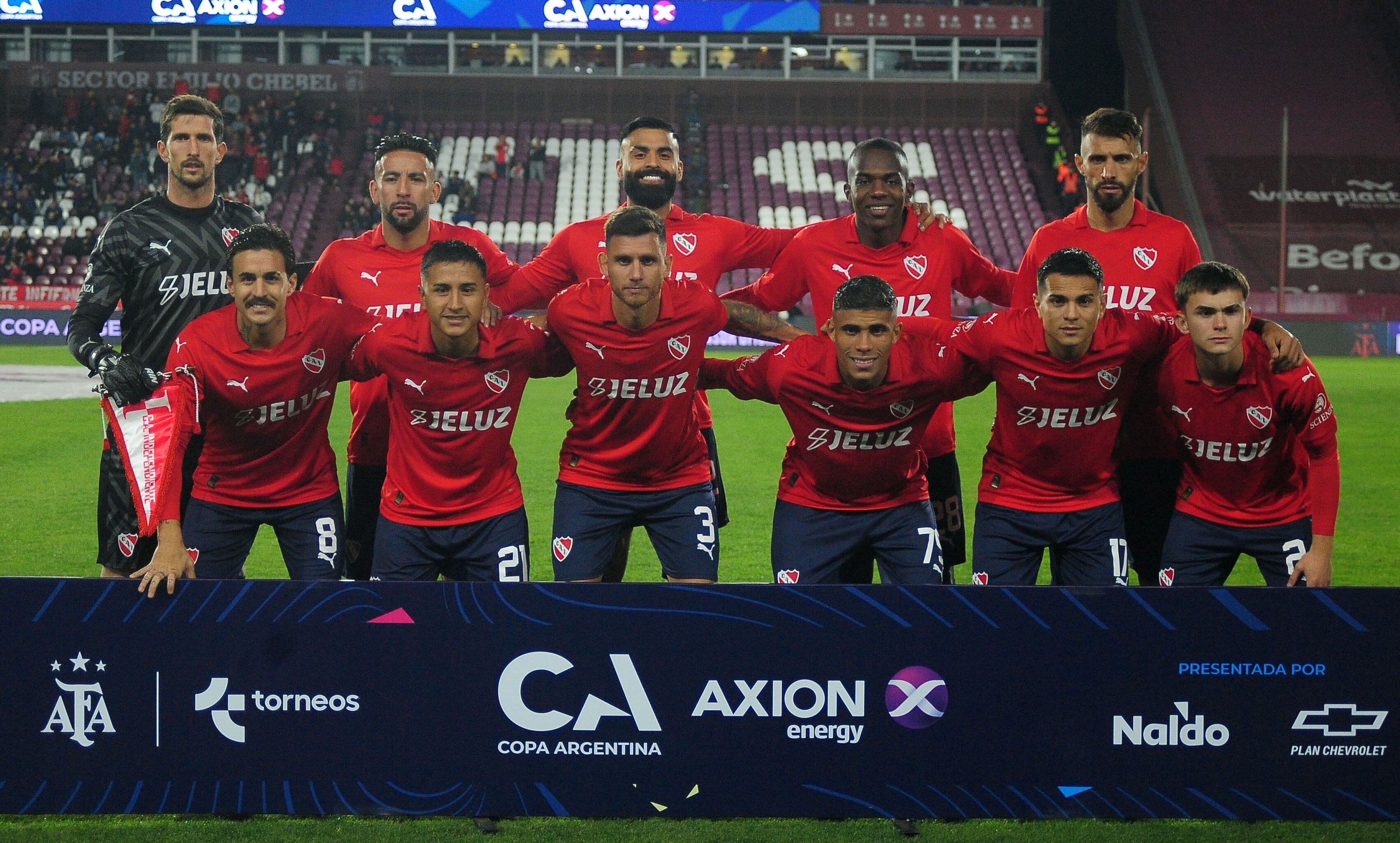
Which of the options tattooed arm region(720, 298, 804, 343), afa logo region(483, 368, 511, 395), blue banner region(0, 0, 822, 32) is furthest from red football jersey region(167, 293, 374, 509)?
blue banner region(0, 0, 822, 32)

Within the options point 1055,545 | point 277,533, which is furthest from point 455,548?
point 1055,545

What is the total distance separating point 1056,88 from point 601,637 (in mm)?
36019

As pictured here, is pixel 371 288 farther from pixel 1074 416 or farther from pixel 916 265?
pixel 1074 416

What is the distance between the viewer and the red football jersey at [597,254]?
201 inches

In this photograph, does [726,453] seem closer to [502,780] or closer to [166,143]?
[166,143]

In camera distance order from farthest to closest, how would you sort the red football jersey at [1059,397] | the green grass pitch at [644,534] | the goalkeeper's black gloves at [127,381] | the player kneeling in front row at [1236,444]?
the red football jersey at [1059,397] → the player kneeling in front row at [1236,444] → the goalkeeper's black gloves at [127,381] → the green grass pitch at [644,534]

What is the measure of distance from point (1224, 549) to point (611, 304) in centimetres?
241

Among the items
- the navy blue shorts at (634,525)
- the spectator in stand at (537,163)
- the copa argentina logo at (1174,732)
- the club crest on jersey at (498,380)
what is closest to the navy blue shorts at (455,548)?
the navy blue shorts at (634,525)

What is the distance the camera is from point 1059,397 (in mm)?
4270

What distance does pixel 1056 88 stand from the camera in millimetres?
35875

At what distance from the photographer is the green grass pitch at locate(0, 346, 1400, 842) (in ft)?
11.1

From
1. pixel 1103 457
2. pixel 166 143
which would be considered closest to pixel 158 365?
pixel 166 143

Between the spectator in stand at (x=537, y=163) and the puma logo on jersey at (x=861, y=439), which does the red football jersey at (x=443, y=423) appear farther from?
the spectator in stand at (x=537, y=163)

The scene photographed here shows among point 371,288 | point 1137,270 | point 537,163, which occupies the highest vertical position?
point 537,163
